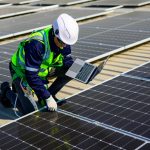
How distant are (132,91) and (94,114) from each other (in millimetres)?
1164

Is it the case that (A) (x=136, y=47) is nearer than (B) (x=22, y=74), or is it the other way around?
(B) (x=22, y=74)

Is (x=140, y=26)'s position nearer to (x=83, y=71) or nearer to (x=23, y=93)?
(x=83, y=71)

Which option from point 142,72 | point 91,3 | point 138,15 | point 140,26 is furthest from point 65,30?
point 91,3

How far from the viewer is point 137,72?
832 cm

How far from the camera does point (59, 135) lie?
578 cm

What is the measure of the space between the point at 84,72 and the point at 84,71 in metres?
0.02

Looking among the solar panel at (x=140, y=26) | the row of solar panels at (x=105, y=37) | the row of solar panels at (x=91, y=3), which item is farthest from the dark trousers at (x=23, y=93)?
the row of solar panels at (x=91, y=3)

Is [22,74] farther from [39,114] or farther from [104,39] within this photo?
[104,39]

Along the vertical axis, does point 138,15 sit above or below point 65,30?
below

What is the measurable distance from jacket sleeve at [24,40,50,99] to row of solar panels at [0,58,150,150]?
1.67 ft

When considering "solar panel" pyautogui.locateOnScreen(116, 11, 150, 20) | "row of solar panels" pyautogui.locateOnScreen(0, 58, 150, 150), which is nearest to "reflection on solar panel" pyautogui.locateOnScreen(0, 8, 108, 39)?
"solar panel" pyautogui.locateOnScreen(116, 11, 150, 20)

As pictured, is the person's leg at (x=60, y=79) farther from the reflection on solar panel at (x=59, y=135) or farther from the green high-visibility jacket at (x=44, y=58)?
the reflection on solar panel at (x=59, y=135)

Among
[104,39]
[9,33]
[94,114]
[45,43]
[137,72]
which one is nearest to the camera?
[94,114]

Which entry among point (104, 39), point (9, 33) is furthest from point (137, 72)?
point (9, 33)
